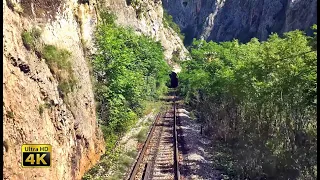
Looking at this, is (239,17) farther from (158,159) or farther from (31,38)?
(31,38)

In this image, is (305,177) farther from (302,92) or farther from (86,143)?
(86,143)

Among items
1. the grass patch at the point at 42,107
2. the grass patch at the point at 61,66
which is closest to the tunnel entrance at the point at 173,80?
the grass patch at the point at 61,66

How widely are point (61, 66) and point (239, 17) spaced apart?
11021cm

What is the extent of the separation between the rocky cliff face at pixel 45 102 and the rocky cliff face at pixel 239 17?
52.6m

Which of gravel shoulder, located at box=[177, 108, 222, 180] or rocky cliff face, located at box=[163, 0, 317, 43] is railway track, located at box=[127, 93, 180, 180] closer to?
gravel shoulder, located at box=[177, 108, 222, 180]

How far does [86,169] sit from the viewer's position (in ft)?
60.8

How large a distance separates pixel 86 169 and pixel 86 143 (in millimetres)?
1273

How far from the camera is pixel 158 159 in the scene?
69.7ft

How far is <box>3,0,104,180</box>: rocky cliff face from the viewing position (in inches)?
492

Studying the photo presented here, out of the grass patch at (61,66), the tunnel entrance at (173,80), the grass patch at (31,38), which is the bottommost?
the grass patch at (61,66)

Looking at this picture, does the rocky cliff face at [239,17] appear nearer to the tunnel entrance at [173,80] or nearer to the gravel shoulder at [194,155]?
the tunnel entrance at [173,80]

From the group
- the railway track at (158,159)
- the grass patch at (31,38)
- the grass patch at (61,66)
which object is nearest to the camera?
the grass patch at (31,38)

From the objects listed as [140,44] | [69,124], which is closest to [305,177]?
[69,124]

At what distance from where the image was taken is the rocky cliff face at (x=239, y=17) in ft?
252
